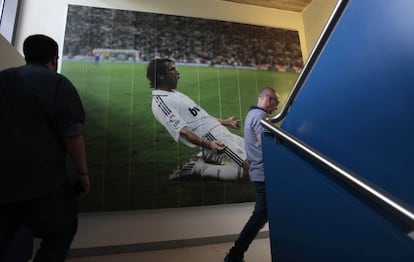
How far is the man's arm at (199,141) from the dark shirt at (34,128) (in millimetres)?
1632

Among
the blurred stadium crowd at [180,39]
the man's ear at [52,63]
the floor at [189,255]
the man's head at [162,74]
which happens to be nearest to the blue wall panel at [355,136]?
the man's ear at [52,63]

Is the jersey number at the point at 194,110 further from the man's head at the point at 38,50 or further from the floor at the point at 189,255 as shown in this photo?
the man's head at the point at 38,50

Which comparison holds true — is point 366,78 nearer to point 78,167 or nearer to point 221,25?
point 78,167

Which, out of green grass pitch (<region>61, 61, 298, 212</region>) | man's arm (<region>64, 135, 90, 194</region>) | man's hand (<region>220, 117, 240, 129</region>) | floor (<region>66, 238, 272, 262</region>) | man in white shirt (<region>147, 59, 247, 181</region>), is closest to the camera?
man's arm (<region>64, 135, 90, 194</region>)

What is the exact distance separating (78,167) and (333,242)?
100cm

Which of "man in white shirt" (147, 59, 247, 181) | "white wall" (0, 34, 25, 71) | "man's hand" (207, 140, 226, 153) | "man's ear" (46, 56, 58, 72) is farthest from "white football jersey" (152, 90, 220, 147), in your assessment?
"man's ear" (46, 56, 58, 72)

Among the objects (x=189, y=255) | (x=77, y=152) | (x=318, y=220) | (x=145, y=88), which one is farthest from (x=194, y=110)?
(x=318, y=220)

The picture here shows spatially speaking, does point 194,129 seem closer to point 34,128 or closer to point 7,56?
point 7,56

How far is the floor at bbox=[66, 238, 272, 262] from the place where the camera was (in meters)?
2.02

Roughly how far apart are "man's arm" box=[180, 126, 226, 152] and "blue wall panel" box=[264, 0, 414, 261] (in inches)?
69.7

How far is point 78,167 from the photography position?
1.06 metres

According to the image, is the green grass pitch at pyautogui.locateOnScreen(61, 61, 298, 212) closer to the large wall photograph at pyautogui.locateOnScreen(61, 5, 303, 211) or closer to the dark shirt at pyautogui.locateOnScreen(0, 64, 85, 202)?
the large wall photograph at pyautogui.locateOnScreen(61, 5, 303, 211)

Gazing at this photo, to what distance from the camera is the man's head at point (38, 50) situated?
1.10 meters

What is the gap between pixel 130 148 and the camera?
2.51 metres
